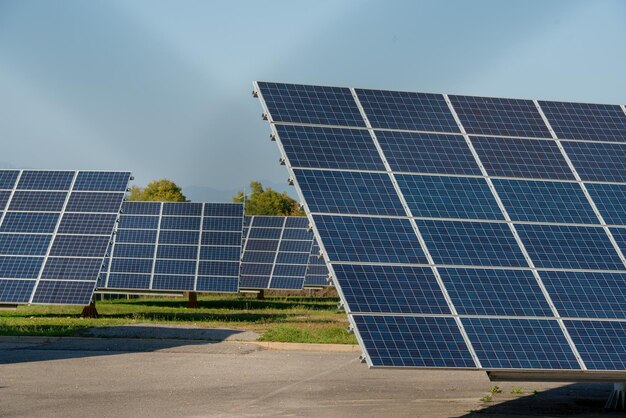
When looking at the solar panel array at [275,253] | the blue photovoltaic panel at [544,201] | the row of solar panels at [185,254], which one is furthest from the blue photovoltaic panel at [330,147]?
the solar panel array at [275,253]

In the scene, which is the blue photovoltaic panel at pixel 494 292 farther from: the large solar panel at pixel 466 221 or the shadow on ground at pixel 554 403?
the shadow on ground at pixel 554 403

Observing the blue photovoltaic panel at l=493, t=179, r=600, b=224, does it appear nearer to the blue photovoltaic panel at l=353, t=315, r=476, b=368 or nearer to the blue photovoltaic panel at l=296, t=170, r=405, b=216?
the blue photovoltaic panel at l=296, t=170, r=405, b=216

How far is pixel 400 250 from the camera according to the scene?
48.7ft

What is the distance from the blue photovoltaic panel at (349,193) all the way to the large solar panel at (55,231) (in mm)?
16940

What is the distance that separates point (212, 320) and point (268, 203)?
273 ft

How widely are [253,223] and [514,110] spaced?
38.7 m

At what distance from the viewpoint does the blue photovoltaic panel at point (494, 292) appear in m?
14.3

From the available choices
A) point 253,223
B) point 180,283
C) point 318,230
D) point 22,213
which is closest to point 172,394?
point 318,230

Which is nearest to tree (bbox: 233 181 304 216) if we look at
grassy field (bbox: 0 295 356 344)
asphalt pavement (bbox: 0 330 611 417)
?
grassy field (bbox: 0 295 356 344)

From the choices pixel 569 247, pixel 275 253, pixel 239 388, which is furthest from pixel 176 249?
pixel 569 247

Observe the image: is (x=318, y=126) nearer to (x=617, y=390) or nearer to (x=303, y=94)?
(x=303, y=94)

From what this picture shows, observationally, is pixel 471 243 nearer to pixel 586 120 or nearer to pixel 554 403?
pixel 554 403

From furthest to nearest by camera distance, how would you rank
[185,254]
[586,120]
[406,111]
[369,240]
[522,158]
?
[185,254], [586,120], [406,111], [522,158], [369,240]

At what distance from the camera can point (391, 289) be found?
14.1 metres
